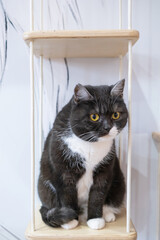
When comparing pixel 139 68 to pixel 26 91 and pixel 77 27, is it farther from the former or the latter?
pixel 26 91

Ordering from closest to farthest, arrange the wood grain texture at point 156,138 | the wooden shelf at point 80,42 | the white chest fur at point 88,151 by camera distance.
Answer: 1. the wooden shelf at point 80,42
2. the white chest fur at point 88,151
3. the wood grain texture at point 156,138

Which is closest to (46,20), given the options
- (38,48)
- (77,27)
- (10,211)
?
(77,27)

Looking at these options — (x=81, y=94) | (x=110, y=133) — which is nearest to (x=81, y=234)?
(x=110, y=133)

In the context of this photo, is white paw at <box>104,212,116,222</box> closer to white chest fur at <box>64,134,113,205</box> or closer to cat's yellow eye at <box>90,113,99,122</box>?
white chest fur at <box>64,134,113,205</box>

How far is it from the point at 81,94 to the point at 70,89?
33cm

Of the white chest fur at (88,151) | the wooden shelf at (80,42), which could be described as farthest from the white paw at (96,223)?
the wooden shelf at (80,42)

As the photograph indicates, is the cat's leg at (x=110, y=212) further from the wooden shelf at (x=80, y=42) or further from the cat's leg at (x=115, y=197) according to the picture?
the wooden shelf at (x=80, y=42)

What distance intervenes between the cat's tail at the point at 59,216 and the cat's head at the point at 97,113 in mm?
242

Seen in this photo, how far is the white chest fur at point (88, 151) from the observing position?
0.79m

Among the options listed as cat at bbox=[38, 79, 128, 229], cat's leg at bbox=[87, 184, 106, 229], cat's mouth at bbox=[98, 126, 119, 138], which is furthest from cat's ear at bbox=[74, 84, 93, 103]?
cat's leg at bbox=[87, 184, 106, 229]

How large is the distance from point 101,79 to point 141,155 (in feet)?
1.23

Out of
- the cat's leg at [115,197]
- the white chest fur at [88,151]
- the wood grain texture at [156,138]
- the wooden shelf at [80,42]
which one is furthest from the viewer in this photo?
the wood grain texture at [156,138]

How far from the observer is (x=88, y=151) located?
787mm

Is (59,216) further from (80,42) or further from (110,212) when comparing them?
(80,42)
